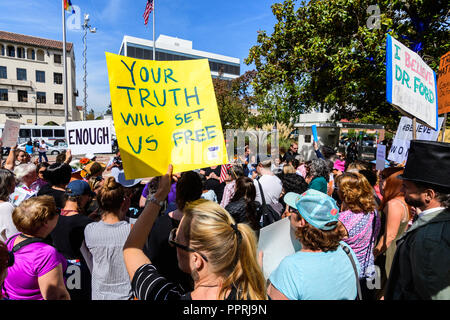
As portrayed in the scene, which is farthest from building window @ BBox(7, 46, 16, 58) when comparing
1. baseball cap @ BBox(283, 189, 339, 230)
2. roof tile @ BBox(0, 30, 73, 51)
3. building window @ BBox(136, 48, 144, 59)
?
baseball cap @ BBox(283, 189, 339, 230)

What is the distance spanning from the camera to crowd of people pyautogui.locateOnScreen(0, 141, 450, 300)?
1.34 m

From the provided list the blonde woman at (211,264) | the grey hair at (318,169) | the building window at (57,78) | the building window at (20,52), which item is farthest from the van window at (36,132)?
the blonde woman at (211,264)

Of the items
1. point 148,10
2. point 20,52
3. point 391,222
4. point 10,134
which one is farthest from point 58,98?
point 391,222

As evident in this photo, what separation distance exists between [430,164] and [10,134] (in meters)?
7.07

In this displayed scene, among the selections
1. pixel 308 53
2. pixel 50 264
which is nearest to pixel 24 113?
pixel 308 53

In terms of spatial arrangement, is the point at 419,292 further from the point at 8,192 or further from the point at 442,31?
the point at 442,31

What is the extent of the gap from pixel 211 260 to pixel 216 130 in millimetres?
1051

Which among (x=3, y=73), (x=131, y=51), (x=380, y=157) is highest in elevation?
(x=131, y=51)

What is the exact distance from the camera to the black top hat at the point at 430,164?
1.75 meters

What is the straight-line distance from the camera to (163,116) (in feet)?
6.49

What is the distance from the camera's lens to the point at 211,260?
4.29 ft

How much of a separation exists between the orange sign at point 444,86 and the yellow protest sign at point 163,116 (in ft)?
13.0

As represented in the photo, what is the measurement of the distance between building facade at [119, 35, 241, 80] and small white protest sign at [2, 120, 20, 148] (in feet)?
157

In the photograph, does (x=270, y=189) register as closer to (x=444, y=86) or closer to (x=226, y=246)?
(x=226, y=246)
